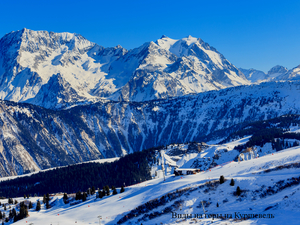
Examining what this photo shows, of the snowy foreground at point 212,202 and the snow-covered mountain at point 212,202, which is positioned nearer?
the snowy foreground at point 212,202

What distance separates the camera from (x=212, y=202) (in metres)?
102

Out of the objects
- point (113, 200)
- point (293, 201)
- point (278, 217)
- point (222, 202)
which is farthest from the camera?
point (113, 200)

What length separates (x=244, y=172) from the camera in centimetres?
12138

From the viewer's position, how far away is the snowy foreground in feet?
284

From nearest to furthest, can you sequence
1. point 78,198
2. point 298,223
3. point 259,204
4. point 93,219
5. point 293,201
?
point 298,223, point 293,201, point 259,204, point 93,219, point 78,198

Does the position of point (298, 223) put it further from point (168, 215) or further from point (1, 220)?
point (1, 220)

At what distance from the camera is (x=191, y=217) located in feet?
318

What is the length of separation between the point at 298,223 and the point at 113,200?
8023 centimetres

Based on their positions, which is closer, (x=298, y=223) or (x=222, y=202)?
(x=298, y=223)

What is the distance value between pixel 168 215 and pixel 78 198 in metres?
68.8

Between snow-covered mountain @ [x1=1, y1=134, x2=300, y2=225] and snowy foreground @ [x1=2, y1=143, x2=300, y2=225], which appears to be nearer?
snowy foreground @ [x1=2, y1=143, x2=300, y2=225]

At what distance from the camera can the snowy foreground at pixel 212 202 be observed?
86438 mm

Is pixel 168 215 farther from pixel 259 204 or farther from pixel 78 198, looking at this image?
pixel 78 198

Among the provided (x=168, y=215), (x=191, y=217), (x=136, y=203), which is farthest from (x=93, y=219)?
(x=191, y=217)
